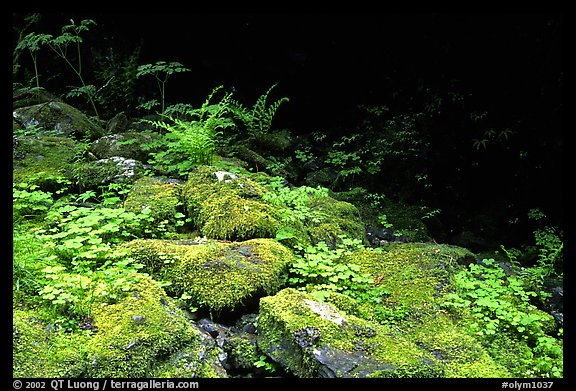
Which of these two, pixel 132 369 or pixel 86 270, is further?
pixel 86 270

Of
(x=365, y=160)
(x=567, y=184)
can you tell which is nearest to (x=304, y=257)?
(x=567, y=184)

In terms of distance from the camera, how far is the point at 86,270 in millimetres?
3266

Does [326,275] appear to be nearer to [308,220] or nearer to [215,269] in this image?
[215,269]

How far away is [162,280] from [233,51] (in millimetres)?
7480

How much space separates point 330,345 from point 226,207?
2.15m

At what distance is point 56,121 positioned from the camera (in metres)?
6.96

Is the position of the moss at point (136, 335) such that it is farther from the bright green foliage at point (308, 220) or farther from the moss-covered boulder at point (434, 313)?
the bright green foliage at point (308, 220)

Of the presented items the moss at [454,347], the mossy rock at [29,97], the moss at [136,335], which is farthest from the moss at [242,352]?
the mossy rock at [29,97]

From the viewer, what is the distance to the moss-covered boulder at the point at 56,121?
6859 millimetres

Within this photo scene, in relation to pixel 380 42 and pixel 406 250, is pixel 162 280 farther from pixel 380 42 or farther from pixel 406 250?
pixel 380 42

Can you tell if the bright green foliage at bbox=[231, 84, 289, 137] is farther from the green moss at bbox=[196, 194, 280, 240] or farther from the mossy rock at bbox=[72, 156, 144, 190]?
the green moss at bbox=[196, 194, 280, 240]

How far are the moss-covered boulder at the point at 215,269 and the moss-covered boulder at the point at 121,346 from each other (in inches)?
14.3

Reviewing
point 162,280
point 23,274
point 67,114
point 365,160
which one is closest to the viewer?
point 23,274

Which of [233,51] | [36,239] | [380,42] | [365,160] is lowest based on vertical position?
[365,160]
